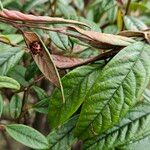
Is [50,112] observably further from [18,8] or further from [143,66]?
[18,8]

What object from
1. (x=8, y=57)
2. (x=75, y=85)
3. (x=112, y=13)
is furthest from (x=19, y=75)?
(x=112, y=13)

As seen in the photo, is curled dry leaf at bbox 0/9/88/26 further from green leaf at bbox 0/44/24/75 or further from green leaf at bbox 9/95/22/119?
green leaf at bbox 9/95/22/119

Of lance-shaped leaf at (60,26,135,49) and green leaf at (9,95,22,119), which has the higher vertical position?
lance-shaped leaf at (60,26,135,49)

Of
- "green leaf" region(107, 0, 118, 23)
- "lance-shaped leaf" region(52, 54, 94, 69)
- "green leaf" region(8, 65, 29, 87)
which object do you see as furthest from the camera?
"green leaf" region(107, 0, 118, 23)

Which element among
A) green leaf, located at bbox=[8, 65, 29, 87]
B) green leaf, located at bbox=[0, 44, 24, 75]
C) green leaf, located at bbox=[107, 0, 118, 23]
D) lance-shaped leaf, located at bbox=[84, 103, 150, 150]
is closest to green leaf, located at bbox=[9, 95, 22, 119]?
green leaf, located at bbox=[8, 65, 29, 87]

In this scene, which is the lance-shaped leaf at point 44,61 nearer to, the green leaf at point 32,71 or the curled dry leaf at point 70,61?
the curled dry leaf at point 70,61

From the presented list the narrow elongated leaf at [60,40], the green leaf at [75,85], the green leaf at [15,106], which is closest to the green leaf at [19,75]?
the green leaf at [15,106]

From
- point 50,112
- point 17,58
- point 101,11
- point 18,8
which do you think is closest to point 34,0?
point 18,8
